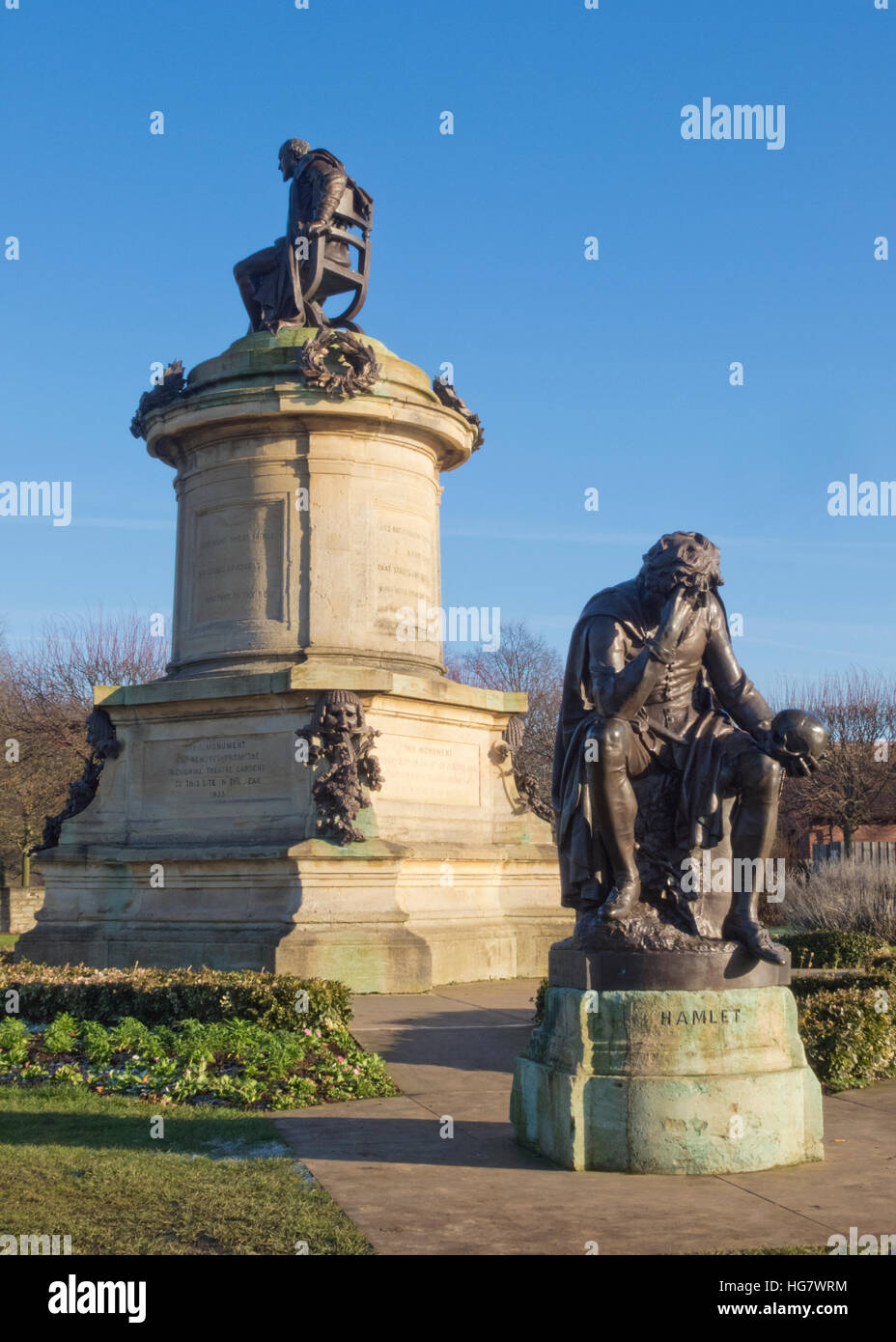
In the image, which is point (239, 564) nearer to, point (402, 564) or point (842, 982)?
point (402, 564)

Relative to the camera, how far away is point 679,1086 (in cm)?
650

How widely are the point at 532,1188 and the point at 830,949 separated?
11.9 metres

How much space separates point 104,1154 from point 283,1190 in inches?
51.0

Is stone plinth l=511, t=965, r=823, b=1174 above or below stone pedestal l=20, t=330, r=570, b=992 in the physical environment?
below

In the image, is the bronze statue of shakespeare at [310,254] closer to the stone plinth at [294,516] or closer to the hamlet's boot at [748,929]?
the stone plinth at [294,516]

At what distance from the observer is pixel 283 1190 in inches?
243

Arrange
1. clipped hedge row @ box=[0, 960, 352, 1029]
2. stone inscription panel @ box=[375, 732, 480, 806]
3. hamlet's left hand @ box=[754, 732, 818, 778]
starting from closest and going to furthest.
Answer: hamlet's left hand @ box=[754, 732, 818, 778] → clipped hedge row @ box=[0, 960, 352, 1029] → stone inscription panel @ box=[375, 732, 480, 806]

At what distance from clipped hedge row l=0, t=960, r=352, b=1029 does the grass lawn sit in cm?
202

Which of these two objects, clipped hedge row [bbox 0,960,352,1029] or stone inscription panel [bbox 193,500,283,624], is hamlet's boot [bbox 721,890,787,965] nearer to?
clipped hedge row [bbox 0,960,352,1029]

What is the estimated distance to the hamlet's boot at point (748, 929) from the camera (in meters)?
6.93

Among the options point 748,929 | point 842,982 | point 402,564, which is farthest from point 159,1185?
point 402,564

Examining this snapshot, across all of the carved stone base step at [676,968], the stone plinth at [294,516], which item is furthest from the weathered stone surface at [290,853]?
the carved stone base step at [676,968]

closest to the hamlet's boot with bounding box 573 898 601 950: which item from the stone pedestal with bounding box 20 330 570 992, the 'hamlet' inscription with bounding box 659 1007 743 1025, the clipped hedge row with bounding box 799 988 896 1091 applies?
the 'hamlet' inscription with bounding box 659 1007 743 1025

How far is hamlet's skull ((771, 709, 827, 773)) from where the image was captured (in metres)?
7.02
